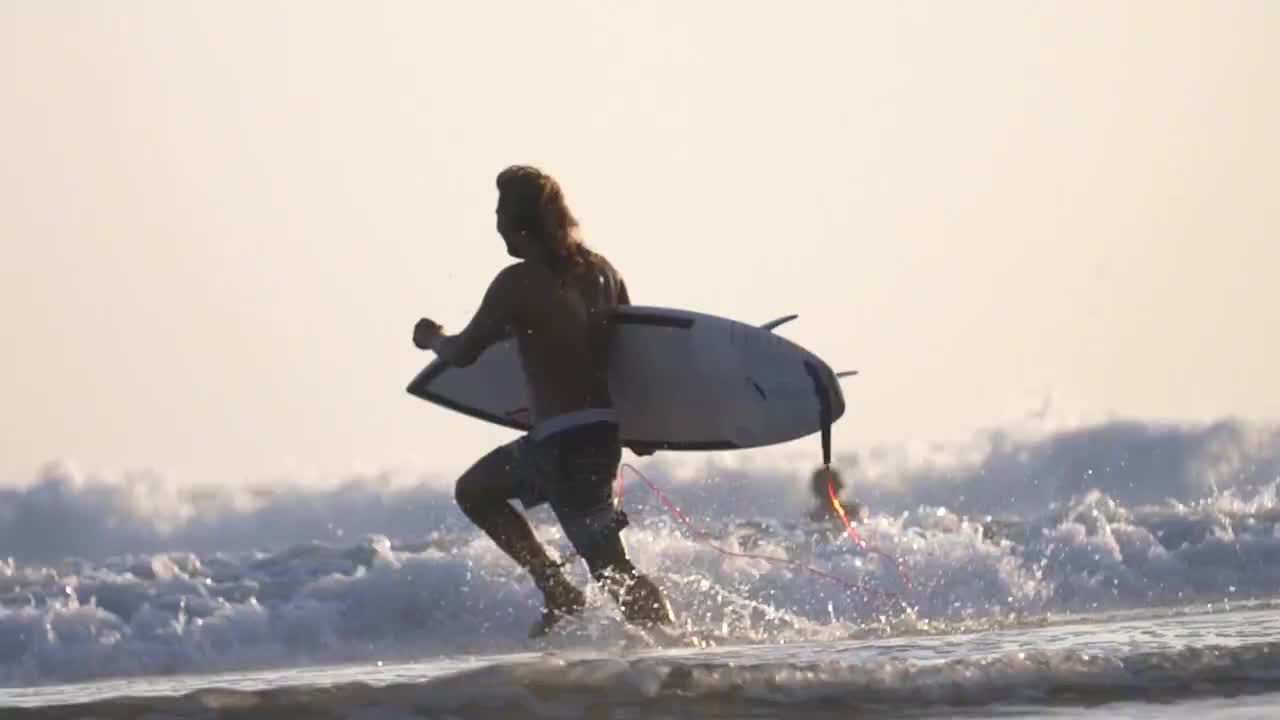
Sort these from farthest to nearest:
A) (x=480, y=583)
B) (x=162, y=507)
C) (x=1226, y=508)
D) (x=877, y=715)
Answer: (x=162, y=507) < (x=1226, y=508) < (x=480, y=583) < (x=877, y=715)

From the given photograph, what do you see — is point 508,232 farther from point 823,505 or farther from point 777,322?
point 823,505

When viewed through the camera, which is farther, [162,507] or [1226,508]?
[162,507]

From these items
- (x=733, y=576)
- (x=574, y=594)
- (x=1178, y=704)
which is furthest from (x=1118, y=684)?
(x=733, y=576)

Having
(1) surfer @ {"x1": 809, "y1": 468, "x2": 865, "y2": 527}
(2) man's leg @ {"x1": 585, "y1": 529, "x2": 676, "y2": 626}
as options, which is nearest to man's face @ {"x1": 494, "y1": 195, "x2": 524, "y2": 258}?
(2) man's leg @ {"x1": 585, "y1": 529, "x2": 676, "y2": 626}

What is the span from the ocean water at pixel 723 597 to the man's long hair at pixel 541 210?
4.23ft

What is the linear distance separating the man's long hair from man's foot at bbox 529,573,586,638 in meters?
1.10

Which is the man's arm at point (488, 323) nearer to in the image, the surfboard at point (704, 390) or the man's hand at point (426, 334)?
the man's hand at point (426, 334)

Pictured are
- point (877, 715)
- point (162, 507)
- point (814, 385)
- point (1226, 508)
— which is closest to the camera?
point (877, 715)

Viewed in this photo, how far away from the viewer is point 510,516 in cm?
975

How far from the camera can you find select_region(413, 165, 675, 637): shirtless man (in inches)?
368

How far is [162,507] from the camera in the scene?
20109 mm

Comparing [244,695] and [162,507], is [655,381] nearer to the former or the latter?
[244,695]

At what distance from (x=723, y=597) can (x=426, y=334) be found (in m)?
2.19

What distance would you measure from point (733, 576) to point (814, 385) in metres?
3.91
